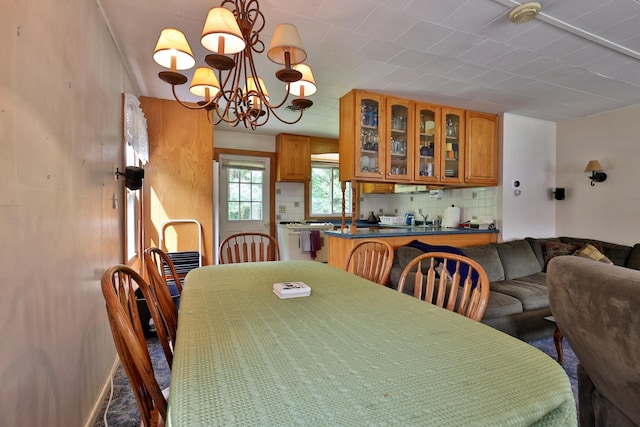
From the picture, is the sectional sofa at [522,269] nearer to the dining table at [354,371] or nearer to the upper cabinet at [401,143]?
the upper cabinet at [401,143]

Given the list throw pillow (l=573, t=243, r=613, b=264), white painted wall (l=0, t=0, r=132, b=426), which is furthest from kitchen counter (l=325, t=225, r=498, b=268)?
white painted wall (l=0, t=0, r=132, b=426)

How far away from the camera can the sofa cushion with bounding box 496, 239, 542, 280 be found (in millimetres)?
3158

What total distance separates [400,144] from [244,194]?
2624 millimetres

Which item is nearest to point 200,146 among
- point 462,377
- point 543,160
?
point 462,377

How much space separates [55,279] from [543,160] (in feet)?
16.3

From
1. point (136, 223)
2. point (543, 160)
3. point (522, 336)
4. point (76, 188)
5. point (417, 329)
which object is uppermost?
point (543, 160)

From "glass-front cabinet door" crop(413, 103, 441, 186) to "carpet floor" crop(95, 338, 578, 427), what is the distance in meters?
1.91

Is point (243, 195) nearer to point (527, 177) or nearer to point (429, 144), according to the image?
point (429, 144)

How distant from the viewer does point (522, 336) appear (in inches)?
96.9

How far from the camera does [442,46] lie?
2.17 meters

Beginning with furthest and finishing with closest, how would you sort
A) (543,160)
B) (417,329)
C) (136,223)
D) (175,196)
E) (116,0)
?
1. (543,160)
2. (175,196)
3. (136,223)
4. (116,0)
5. (417,329)

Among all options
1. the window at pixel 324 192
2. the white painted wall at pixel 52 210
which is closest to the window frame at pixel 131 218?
the white painted wall at pixel 52 210

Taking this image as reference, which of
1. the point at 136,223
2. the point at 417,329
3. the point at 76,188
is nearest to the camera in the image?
the point at 417,329

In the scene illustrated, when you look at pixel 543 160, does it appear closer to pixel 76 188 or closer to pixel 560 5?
pixel 560 5
